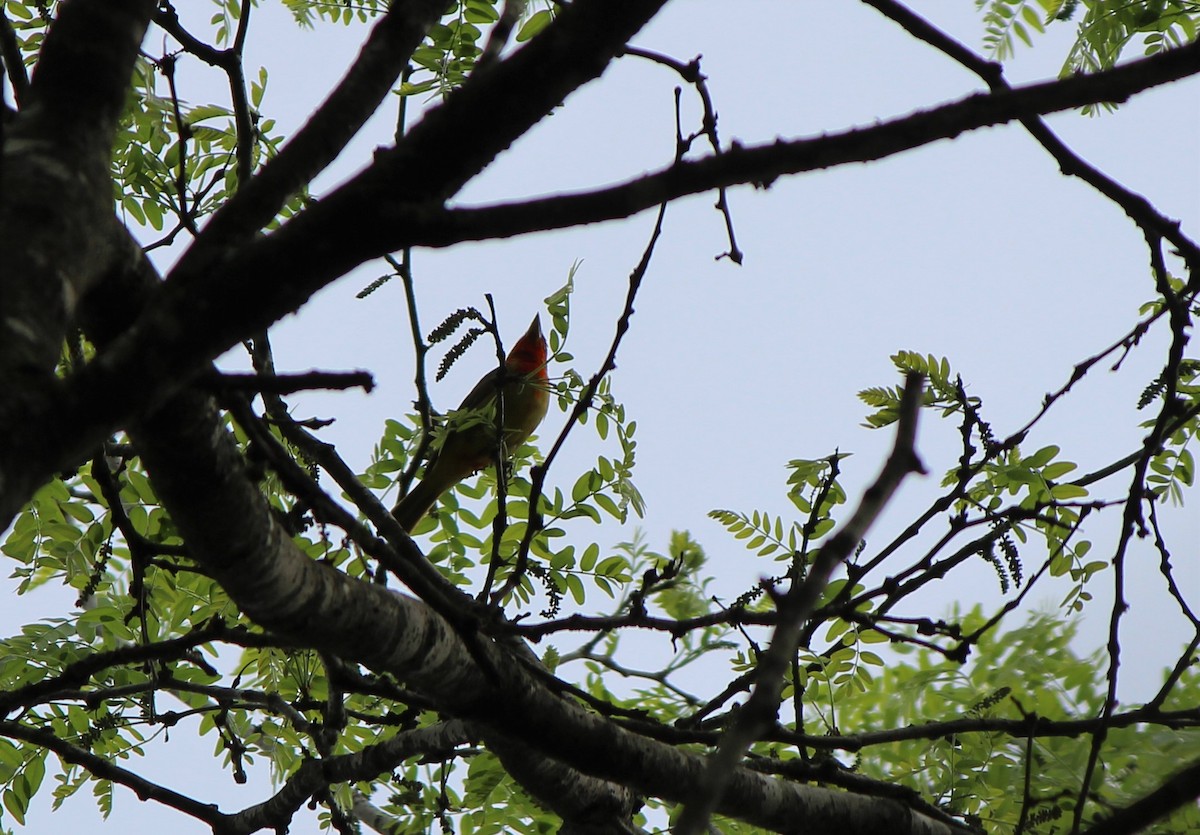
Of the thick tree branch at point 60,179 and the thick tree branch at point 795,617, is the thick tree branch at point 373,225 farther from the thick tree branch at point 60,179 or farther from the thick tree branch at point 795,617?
the thick tree branch at point 795,617

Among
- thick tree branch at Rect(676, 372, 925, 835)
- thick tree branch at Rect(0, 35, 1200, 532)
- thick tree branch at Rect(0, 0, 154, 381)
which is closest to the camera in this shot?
thick tree branch at Rect(676, 372, 925, 835)

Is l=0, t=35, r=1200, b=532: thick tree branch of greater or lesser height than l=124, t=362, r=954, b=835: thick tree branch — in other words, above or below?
above

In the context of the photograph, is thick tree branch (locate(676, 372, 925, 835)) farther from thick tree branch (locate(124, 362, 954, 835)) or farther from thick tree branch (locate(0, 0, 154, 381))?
thick tree branch (locate(124, 362, 954, 835))

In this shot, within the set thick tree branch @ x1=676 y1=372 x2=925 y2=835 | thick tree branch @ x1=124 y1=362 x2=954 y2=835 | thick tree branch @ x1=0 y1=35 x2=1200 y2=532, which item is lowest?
thick tree branch @ x1=676 y1=372 x2=925 y2=835

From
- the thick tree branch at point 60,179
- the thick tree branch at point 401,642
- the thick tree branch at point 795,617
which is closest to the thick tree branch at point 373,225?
the thick tree branch at point 60,179

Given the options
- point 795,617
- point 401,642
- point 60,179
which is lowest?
point 795,617

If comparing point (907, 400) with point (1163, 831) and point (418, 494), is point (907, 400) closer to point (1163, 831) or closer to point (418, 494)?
point (1163, 831)

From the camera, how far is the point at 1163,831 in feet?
9.45

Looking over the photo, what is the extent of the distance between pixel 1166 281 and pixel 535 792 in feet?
6.86

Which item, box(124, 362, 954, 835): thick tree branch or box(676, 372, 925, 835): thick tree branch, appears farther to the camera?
box(124, 362, 954, 835): thick tree branch

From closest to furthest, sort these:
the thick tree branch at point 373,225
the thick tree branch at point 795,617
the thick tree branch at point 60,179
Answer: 1. the thick tree branch at point 795,617
2. the thick tree branch at point 60,179
3. the thick tree branch at point 373,225

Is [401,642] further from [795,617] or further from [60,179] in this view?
[795,617]

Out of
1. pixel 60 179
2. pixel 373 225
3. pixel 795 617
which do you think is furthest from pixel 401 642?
pixel 795 617

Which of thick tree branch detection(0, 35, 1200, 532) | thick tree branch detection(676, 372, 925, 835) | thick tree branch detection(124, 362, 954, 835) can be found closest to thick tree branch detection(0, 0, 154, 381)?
thick tree branch detection(0, 35, 1200, 532)
